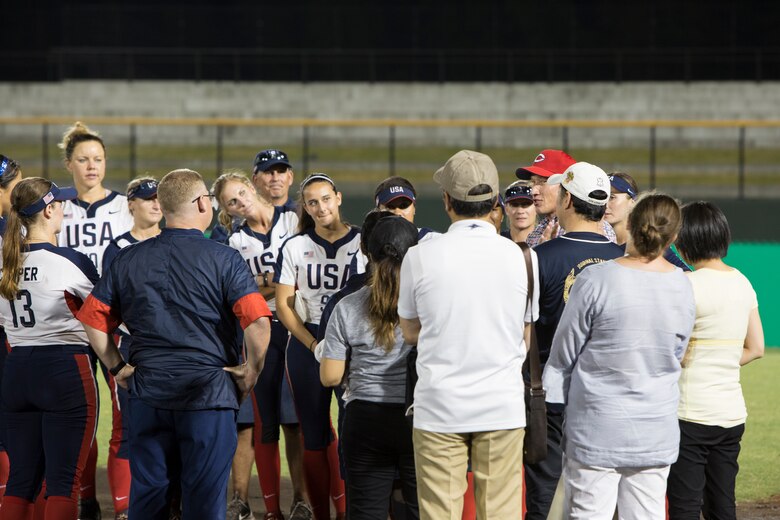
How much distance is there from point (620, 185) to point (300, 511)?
2419 millimetres

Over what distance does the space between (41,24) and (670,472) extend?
2331cm

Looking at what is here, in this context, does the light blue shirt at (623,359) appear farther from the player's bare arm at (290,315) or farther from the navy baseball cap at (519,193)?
the navy baseball cap at (519,193)

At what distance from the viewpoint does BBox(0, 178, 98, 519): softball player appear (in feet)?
14.4

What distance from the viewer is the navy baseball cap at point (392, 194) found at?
5062mm

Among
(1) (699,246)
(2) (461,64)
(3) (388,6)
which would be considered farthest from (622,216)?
(3) (388,6)

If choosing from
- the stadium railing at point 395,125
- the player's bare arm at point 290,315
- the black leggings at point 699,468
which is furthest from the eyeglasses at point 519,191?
the stadium railing at point 395,125

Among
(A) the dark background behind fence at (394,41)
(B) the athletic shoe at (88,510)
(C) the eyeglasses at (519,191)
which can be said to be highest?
(A) the dark background behind fence at (394,41)

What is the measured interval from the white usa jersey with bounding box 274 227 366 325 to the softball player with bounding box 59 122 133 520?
1.34m

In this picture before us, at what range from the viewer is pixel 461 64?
895 inches

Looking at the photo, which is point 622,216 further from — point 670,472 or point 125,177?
point 125,177

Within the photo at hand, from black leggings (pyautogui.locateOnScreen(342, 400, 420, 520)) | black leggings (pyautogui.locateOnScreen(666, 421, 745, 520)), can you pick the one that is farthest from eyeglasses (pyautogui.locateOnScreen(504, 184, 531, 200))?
black leggings (pyautogui.locateOnScreen(342, 400, 420, 520))

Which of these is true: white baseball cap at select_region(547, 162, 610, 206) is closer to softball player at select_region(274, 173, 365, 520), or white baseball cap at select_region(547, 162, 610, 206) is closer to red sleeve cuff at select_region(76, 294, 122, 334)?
softball player at select_region(274, 173, 365, 520)

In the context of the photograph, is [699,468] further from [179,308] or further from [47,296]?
[47,296]

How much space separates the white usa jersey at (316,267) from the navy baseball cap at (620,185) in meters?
1.36
